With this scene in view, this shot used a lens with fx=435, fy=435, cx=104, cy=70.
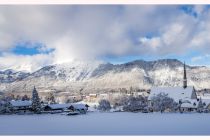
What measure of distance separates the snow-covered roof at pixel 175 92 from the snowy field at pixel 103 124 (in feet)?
2.11

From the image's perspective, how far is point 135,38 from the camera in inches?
359

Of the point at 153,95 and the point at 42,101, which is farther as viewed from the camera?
the point at 153,95

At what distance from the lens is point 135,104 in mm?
10398

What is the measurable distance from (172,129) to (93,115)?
2181 mm

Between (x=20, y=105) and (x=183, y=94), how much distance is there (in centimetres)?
399

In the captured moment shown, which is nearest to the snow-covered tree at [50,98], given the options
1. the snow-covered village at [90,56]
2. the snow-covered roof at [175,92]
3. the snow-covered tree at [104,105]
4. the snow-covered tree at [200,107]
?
the snow-covered village at [90,56]

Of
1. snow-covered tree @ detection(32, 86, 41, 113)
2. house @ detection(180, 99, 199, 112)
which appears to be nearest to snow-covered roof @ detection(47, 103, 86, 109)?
snow-covered tree @ detection(32, 86, 41, 113)

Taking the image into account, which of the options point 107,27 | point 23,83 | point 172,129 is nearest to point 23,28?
point 23,83

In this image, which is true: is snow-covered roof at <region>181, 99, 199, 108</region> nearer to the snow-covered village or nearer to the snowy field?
the snowy field

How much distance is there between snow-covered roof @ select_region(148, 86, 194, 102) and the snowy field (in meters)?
0.64
